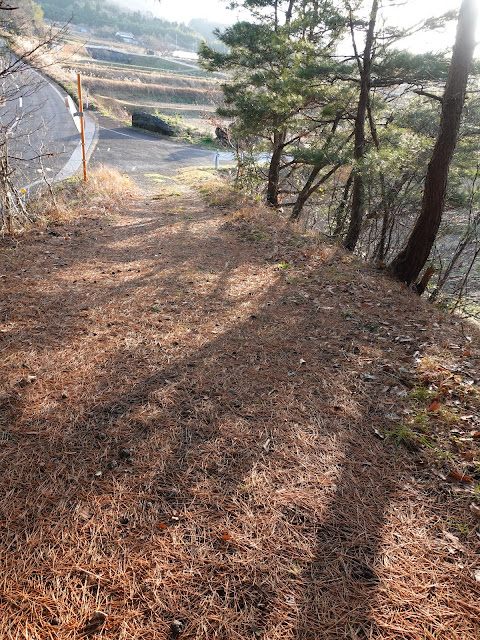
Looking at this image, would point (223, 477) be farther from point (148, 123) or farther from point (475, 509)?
point (148, 123)

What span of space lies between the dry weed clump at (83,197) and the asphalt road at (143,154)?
264cm

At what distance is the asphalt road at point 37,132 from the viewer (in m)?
10.1

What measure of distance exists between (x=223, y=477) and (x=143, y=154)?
73.2 ft

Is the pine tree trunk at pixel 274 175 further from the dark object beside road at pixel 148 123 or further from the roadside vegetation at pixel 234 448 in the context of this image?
the dark object beside road at pixel 148 123

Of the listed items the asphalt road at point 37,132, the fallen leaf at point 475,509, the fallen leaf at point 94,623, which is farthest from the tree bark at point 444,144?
the asphalt road at point 37,132

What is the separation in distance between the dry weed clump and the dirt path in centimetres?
387

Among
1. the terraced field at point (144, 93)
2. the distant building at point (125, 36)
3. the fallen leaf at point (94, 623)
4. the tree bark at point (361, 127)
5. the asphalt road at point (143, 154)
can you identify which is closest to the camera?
the fallen leaf at point (94, 623)

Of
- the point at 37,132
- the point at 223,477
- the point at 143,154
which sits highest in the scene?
the point at 37,132

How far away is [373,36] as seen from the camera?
797 centimetres

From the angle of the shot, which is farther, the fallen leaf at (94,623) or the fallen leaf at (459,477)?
the fallen leaf at (459,477)

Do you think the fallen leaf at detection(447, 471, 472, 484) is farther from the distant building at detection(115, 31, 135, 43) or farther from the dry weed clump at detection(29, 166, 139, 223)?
the distant building at detection(115, 31, 135, 43)

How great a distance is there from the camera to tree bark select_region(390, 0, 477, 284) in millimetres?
5203

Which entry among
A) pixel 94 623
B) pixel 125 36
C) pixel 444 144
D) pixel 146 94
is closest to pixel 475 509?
pixel 94 623

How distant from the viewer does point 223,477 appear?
2178 mm
